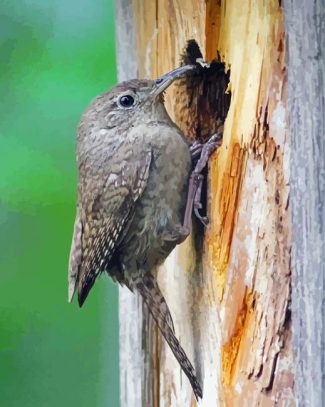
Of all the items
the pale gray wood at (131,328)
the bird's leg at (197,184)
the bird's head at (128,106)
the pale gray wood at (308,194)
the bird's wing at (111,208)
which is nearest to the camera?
the pale gray wood at (308,194)

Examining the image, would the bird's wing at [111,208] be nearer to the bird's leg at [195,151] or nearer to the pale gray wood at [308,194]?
the bird's leg at [195,151]

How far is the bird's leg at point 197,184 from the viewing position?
259cm

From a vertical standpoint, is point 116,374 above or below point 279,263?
below

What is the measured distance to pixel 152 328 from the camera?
3.01 meters

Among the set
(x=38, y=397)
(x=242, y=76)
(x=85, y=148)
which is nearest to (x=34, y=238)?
(x=38, y=397)

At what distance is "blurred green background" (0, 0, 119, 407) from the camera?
12.4 feet

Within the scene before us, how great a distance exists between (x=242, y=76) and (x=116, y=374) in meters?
2.13

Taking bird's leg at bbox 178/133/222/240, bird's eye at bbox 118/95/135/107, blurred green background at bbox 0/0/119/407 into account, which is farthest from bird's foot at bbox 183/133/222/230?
blurred green background at bbox 0/0/119/407

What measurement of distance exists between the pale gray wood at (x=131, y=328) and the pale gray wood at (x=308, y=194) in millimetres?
935

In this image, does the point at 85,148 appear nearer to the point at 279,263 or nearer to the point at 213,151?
the point at 213,151

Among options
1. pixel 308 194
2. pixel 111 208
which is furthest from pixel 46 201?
pixel 308 194

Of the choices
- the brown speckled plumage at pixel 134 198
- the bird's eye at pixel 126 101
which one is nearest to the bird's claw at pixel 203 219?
the brown speckled plumage at pixel 134 198

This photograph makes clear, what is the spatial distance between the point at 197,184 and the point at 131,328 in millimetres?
620

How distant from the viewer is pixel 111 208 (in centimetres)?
273
